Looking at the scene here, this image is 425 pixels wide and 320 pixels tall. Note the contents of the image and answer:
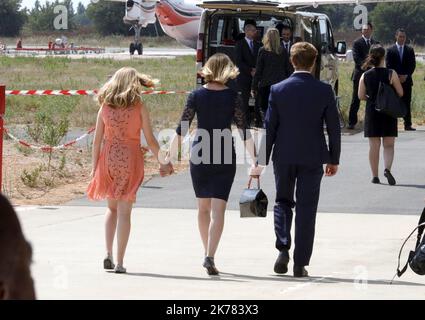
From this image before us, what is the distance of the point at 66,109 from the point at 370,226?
12.8 meters

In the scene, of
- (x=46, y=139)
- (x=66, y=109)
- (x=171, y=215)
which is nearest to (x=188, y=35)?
(x=66, y=109)

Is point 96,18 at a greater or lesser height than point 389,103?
lesser

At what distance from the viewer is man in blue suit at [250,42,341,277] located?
8.69 metres

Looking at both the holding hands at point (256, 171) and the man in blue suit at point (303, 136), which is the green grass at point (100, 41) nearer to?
the holding hands at point (256, 171)

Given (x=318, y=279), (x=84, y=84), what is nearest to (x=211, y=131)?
(x=318, y=279)

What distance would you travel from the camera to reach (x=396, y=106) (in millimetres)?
14609

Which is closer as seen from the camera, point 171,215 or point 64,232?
point 64,232

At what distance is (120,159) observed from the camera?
8.98 m

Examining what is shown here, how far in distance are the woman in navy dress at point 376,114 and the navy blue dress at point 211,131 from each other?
595 centimetres

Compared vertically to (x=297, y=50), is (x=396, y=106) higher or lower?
lower

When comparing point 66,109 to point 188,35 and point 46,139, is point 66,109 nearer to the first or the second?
point 46,139

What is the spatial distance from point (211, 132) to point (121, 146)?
0.69 m

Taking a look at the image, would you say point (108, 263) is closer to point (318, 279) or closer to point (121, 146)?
point (121, 146)

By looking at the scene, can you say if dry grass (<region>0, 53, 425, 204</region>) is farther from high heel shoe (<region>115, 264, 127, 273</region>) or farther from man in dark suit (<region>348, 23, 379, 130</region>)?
high heel shoe (<region>115, 264, 127, 273</region>)
